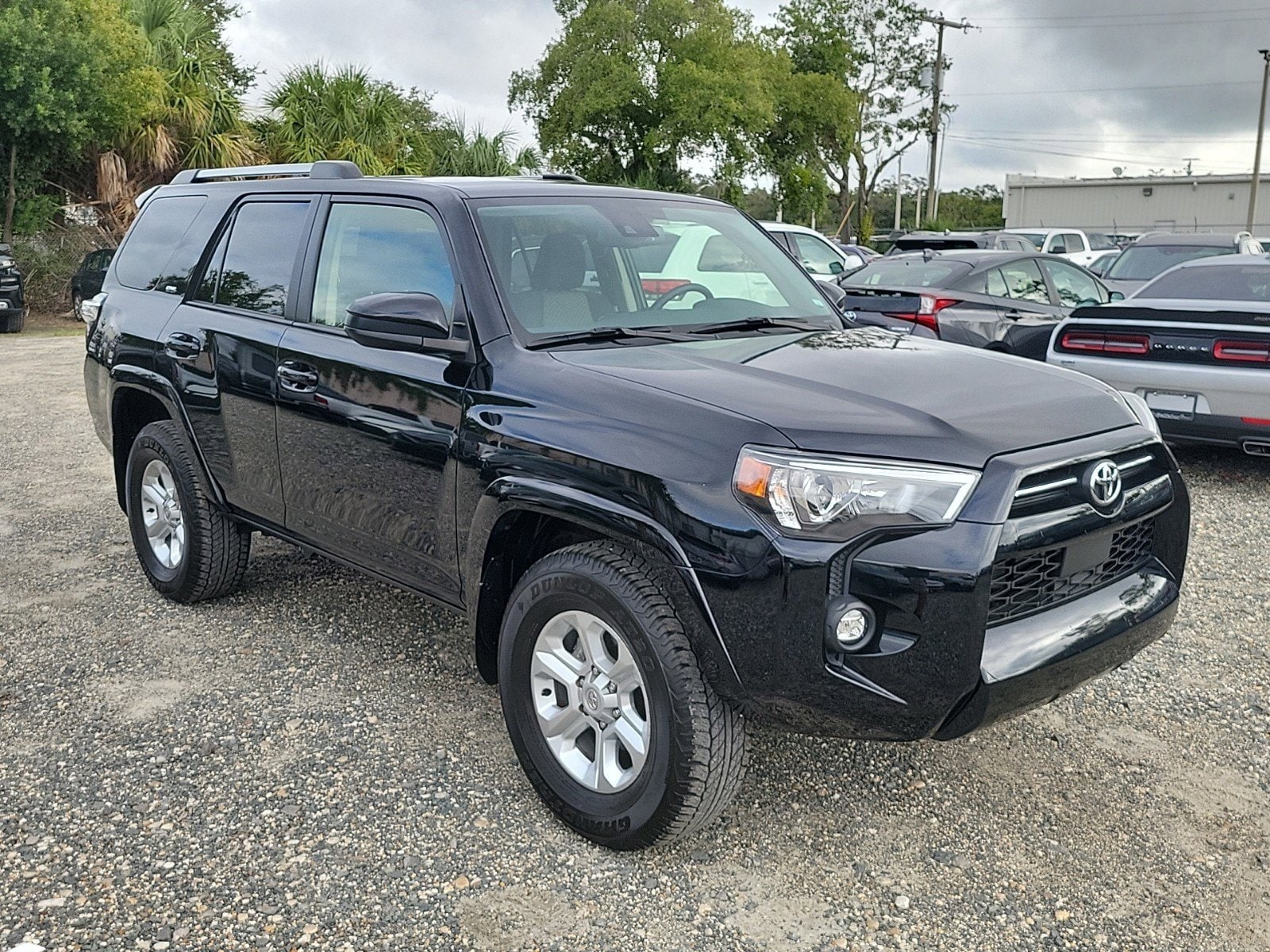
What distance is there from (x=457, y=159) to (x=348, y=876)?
26.1 meters

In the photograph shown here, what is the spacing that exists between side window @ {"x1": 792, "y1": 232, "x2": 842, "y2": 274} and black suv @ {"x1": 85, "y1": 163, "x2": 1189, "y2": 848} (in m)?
11.2

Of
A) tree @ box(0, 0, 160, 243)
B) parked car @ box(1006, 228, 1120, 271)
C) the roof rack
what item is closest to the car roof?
parked car @ box(1006, 228, 1120, 271)

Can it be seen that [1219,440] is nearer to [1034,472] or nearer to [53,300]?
[1034,472]

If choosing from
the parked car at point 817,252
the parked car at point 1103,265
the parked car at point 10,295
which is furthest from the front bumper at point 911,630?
the parked car at point 10,295

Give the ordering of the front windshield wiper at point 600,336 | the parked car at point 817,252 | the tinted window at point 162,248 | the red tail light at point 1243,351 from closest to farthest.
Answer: the front windshield wiper at point 600,336, the tinted window at point 162,248, the red tail light at point 1243,351, the parked car at point 817,252

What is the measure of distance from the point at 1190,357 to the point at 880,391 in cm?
502

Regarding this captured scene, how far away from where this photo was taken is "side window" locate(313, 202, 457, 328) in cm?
380

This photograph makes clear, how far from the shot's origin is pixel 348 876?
304cm

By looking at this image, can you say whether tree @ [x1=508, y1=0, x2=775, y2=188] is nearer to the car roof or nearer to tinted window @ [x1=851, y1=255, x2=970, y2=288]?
the car roof

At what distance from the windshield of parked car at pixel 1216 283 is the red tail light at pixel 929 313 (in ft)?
4.52

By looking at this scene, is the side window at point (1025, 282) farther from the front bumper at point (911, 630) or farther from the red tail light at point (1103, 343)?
the front bumper at point (911, 630)

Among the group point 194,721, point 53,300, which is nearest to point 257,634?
point 194,721

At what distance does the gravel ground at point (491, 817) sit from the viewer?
2867 millimetres

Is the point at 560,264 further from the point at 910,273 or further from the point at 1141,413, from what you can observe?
the point at 910,273
